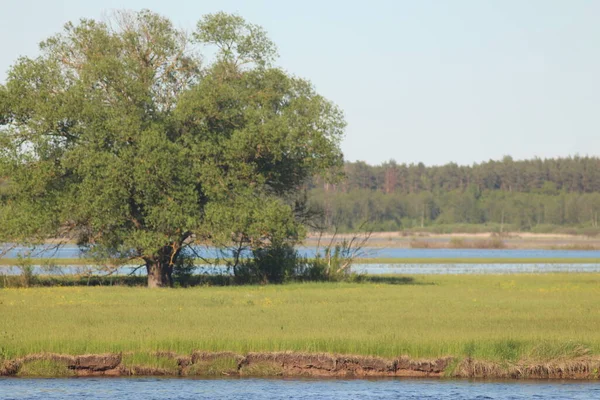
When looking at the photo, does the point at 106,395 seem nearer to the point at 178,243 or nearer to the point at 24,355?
the point at 24,355

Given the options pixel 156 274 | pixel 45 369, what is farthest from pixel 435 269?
pixel 45 369

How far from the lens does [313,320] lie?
3128 cm

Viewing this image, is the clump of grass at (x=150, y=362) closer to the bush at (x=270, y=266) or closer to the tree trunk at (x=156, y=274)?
the tree trunk at (x=156, y=274)

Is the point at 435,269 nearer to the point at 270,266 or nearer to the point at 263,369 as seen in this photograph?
the point at 270,266

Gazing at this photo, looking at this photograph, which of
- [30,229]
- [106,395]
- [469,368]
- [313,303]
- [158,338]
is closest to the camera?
[106,395]

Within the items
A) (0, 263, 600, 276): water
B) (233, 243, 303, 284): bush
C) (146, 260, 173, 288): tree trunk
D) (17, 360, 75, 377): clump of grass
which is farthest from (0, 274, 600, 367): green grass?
(0, 263, 600, 276): water

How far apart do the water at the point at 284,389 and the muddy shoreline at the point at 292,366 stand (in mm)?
383

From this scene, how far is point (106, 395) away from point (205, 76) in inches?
1102

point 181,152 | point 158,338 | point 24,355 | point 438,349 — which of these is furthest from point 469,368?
point 181,152

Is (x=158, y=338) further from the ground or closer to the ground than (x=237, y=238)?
closer to the ground

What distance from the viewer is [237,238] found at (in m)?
47.3

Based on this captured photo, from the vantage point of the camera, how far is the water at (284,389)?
2261cm

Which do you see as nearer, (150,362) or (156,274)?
(150,362)

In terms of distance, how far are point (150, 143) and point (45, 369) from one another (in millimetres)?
20704
